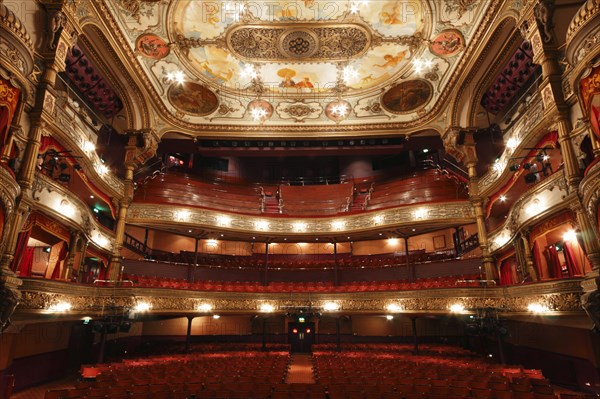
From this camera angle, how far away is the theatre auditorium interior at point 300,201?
26.0 feet

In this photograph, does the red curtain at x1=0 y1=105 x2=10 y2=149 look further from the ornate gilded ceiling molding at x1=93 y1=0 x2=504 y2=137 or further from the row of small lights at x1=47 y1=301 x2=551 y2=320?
the ornate gilded ceiling molding at x1=93 y1=0 x2=504 y2=137

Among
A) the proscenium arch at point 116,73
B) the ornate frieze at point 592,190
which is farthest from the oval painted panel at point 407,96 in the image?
the proscenium arch at point 116,73

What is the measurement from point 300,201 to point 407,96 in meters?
8.66

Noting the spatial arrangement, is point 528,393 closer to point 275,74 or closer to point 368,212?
point 368,212

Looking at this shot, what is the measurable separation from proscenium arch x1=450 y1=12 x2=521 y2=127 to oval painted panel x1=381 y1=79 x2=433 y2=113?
4.63ft

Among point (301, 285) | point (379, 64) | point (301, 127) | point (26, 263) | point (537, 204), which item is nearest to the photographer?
point (537, 204)

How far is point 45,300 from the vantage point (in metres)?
8.73

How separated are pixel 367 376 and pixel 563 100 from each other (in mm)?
8234

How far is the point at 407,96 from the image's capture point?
16.1 metres

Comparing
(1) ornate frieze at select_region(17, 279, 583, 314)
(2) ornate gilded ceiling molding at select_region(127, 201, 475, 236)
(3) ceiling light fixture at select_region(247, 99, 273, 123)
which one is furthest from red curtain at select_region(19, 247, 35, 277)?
(3) ceiling light fixture at select_region(247, 99, 273, 123)

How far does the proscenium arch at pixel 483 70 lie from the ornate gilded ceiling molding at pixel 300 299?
299 inches

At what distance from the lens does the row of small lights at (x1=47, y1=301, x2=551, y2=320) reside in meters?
9.23

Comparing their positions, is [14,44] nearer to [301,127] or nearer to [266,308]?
[266,308]

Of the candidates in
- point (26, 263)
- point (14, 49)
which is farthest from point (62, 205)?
point (14, 49)
